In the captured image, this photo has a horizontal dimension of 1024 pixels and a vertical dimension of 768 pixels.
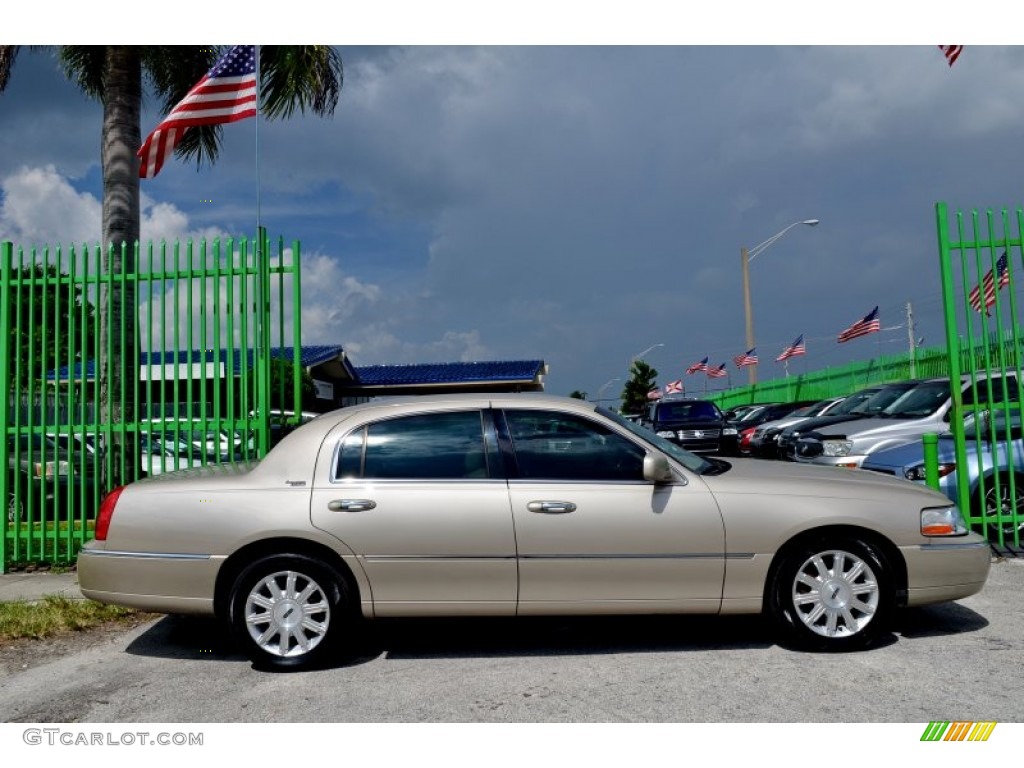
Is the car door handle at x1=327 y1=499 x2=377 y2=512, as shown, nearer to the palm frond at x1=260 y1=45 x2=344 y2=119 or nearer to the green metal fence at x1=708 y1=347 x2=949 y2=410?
the palm frond at x1=260 y1=45 x2=344 y2=119

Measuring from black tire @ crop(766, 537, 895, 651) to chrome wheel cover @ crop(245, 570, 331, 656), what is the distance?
262 centimetres

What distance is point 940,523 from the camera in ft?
17.4

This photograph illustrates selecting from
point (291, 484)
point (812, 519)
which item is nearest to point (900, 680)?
point (812, 519)

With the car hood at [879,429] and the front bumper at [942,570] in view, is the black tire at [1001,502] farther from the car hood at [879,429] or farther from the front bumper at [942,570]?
the front bumper at [942,570]

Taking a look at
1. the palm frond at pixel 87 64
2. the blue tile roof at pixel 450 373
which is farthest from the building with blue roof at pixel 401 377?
the palm frond at pixel 87 64

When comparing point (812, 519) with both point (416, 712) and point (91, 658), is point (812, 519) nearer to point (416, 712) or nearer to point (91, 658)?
point (416, 712)

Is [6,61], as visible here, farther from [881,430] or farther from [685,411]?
[685,411]

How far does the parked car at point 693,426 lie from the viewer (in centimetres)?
2059

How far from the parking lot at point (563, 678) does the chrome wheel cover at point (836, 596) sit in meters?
0.18

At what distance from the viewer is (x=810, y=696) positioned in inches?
173

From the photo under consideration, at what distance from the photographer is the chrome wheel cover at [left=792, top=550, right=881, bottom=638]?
5117 millimetres

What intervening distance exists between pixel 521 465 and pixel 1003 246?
5.48 metres

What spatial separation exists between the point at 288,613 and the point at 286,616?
0.02 metres
